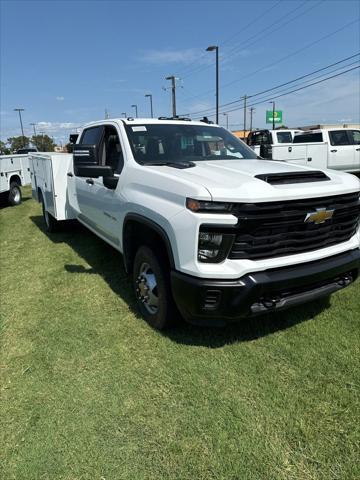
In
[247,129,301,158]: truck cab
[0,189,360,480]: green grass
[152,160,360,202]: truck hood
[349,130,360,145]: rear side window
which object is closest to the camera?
[0,189,360,480]: green grass

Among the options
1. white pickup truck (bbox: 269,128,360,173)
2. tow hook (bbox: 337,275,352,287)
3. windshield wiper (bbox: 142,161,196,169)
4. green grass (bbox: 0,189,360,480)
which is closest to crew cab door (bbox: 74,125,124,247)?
windshield wiper (bbox: 142,161,196,169)

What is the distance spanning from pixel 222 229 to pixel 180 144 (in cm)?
190

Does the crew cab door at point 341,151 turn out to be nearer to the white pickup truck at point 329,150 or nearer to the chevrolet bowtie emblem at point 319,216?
the white pickup truck at point 329,150

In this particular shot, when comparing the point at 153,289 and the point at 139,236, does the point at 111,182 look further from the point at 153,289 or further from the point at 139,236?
the point at 153,289

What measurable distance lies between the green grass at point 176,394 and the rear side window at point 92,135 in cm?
206

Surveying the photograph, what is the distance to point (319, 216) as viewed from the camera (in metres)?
3.08

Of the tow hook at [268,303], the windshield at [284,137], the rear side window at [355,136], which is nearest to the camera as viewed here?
the tow hook at [268,303]

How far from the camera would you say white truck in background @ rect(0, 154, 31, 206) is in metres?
11.8

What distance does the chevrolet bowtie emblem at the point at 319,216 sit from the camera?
303 cm

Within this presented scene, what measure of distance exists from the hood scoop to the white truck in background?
10431 mm

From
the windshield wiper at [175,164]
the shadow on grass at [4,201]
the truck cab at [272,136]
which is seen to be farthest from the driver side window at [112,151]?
the truck cab at [272,136]

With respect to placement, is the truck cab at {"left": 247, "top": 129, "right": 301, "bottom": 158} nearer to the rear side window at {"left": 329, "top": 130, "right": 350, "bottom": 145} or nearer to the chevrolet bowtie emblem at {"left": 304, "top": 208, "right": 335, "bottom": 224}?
the rear side window at {"left": 329, "top": 130, "right": 350, "bottom": 145}

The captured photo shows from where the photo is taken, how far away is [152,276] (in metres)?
3.67

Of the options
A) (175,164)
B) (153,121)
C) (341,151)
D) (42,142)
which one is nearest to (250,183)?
(175,164)
